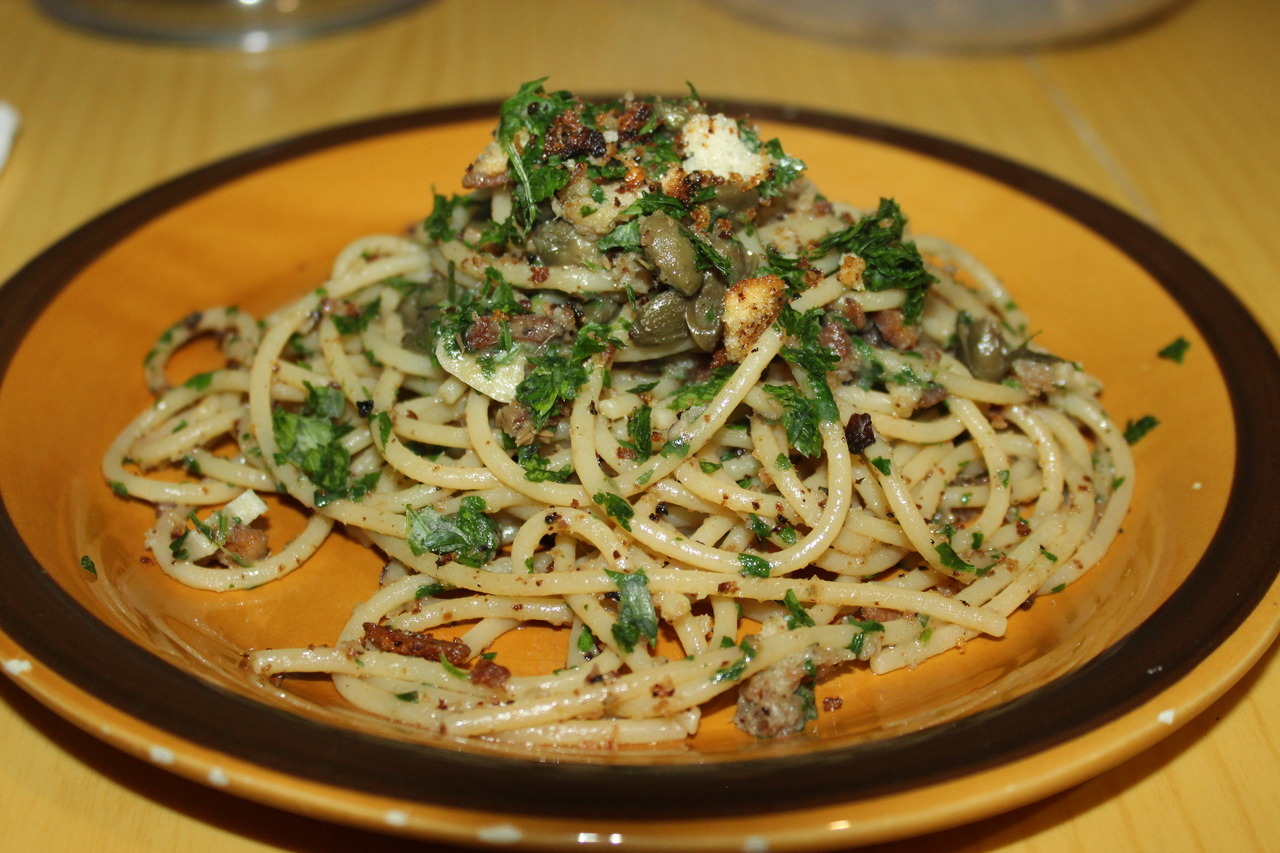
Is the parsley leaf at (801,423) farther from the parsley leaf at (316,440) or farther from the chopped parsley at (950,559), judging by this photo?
the parsley leaf at (316,440)

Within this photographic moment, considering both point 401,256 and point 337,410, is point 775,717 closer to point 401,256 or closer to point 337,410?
point 337,410

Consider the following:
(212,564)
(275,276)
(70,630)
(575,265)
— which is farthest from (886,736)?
(275,276)

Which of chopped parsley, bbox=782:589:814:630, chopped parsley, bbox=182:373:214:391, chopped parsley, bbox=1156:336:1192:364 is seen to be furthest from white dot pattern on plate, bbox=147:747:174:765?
chopped parsley, bbox=1156:336:1192:364

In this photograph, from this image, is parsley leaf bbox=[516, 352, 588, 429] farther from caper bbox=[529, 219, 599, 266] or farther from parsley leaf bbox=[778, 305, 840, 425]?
parsley leaf bbox=[778, 305, 840, 425]

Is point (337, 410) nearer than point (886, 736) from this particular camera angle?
No

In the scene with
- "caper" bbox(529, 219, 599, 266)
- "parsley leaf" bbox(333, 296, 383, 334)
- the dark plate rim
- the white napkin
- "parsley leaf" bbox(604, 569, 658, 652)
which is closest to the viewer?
the dark plate rim
